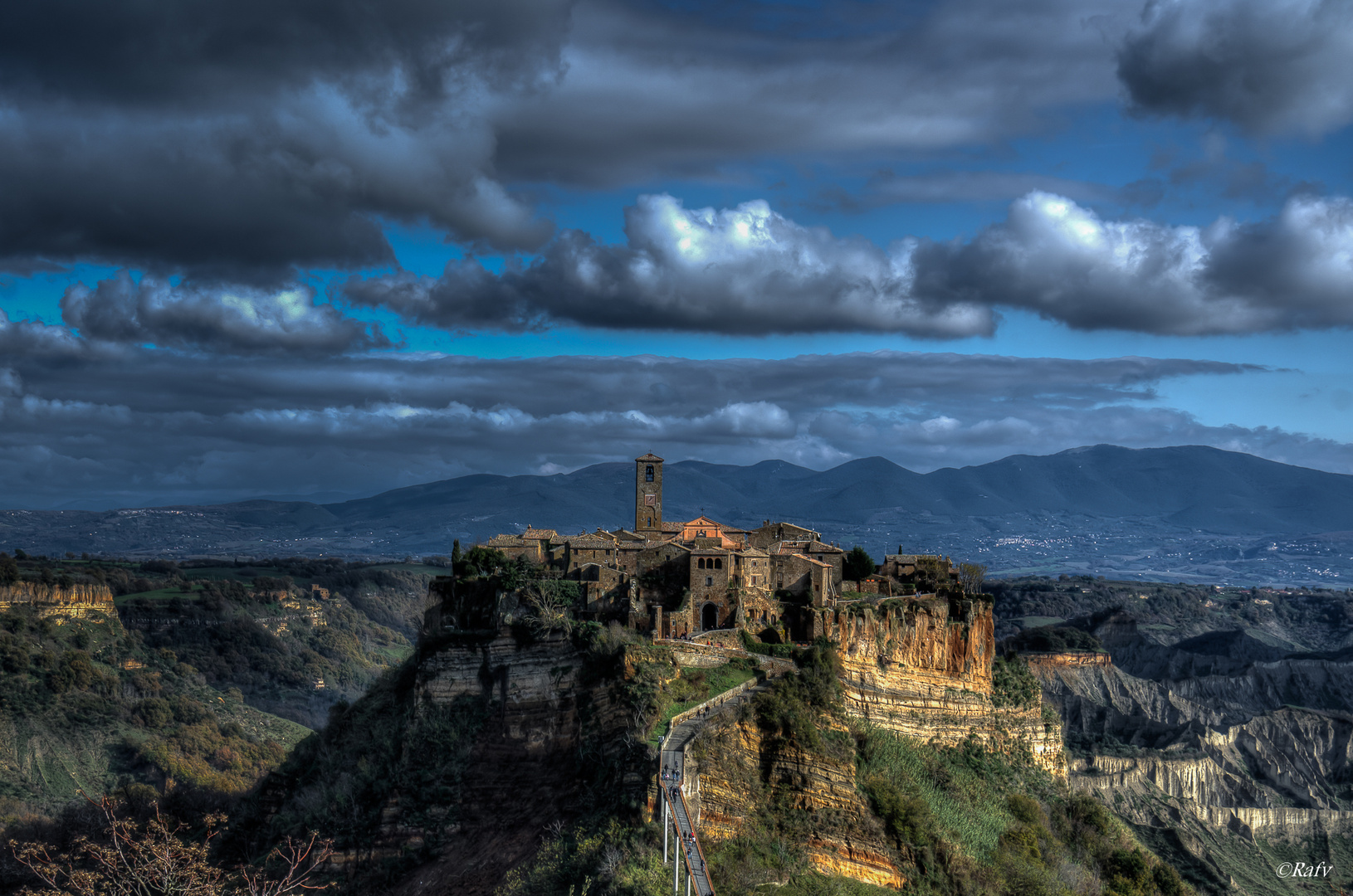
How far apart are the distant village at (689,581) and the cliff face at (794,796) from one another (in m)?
9.44

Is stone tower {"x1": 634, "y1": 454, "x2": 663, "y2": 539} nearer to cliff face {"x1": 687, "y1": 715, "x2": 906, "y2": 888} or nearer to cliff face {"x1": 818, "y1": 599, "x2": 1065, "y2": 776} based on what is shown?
cliff face {"x1": 818, "y1": 599, "x2": 1065, "y2": 776}

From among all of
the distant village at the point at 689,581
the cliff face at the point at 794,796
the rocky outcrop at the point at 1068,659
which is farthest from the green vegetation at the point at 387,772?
→ the rocky outcrop at the point at 1068,659

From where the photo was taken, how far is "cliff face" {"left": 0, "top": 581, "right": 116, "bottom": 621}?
156 meters

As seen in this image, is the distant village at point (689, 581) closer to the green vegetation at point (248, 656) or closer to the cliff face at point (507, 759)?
the cliff face at point (507, 759)

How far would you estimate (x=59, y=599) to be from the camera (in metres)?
163

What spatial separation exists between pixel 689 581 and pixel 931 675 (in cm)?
1577

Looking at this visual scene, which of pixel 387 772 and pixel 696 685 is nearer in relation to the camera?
pixel 696 685

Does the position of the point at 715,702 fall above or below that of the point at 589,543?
below

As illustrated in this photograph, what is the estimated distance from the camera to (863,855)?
49375 millimetres

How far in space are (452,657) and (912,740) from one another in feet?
80.5

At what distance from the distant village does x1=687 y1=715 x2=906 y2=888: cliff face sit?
9444 mm

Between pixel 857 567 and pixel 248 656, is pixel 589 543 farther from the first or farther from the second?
pixel 248 656

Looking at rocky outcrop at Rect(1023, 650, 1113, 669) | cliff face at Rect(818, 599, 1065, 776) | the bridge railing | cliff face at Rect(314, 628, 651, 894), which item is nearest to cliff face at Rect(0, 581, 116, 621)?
cliff face at Rect(314, 628, 651, 894)

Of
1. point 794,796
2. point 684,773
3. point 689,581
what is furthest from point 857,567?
point 684,773
